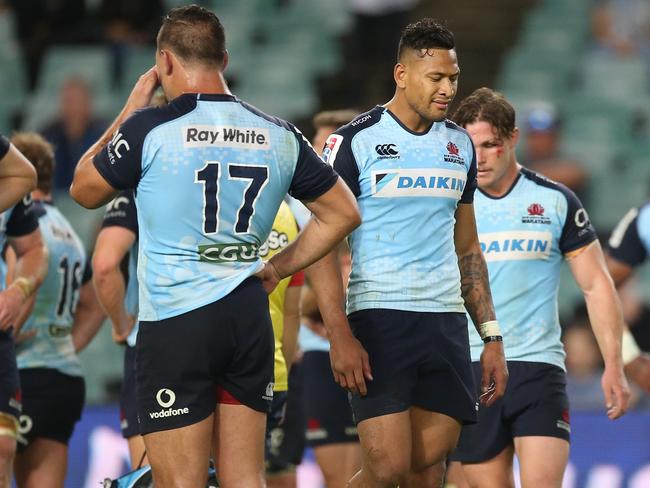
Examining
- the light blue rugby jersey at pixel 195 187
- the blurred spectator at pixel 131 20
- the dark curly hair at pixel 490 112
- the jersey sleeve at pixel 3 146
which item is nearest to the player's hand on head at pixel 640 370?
the dark curly hair at pixel 490 112

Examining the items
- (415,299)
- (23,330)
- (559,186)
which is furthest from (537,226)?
(23,330)

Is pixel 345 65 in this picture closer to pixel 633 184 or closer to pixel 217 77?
pixel 633 184

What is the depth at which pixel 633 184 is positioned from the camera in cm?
1360

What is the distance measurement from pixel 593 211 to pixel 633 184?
1.88 ft

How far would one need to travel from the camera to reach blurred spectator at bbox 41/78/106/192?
13.6m

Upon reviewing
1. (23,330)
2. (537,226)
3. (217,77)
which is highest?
(217,77)

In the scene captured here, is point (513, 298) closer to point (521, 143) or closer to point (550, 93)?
point (521, 143)

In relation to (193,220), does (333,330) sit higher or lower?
lower

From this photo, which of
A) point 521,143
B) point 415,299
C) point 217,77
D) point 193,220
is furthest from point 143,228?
point 521,143

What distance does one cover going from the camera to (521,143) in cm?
1357

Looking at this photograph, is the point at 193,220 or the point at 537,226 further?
the point at 537,226

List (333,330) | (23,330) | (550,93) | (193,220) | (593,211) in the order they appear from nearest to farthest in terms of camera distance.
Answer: (193,220) < (333,330) < (23,330) < (593,211) < (550,93)

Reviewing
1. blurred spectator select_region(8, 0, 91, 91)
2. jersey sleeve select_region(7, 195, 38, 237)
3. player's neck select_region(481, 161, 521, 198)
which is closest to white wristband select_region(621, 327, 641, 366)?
player's neck select_region(481, 161, 521, 198)

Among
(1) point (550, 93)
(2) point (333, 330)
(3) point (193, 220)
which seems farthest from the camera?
(1) point (550, 93)
